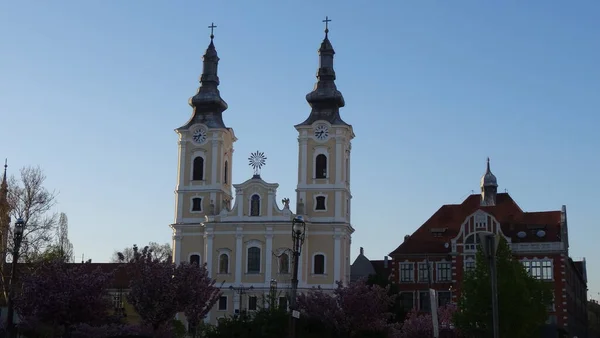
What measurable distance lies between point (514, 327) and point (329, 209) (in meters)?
29.9

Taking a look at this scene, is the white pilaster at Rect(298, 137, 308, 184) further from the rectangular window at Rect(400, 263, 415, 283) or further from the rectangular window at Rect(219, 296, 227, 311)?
the rectangular window at Rect(219, 296, 227, 311)

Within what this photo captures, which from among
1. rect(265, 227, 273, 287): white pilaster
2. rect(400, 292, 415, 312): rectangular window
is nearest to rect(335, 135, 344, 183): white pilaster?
rect(265, 227, 273, 287): white pilaster

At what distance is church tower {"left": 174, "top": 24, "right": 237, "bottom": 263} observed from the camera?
76.5 m

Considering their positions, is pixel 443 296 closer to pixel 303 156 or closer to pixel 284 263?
pixel 284 263

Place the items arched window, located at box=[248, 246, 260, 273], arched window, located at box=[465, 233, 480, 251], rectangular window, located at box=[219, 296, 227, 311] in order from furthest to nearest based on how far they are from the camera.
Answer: arched window, located at box=[248, 246, 260, 273] → rectangular window, located at box=[219, 296, 227, 311] → arched window, located at box=[465, 233, 480, 251]

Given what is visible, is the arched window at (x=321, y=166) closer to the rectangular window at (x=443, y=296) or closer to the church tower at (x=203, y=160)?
the church tower at (x=203, y=160)

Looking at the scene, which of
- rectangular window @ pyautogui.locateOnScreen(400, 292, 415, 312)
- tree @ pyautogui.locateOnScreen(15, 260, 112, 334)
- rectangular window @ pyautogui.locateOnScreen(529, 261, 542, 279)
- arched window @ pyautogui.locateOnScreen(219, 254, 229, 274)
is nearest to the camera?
tree @ pyautogui.locateOnScreen(15, 260, 112, 334)

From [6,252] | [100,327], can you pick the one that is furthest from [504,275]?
[6,252]

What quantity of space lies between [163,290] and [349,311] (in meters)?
7.99

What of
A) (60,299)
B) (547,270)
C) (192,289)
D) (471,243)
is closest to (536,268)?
(547,270)

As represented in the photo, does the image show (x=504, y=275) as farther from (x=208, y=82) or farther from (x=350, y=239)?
(x=208, y=82)

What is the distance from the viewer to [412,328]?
165ft

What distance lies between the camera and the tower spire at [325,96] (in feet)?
248

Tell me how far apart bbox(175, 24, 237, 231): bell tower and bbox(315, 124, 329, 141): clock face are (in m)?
8.09
